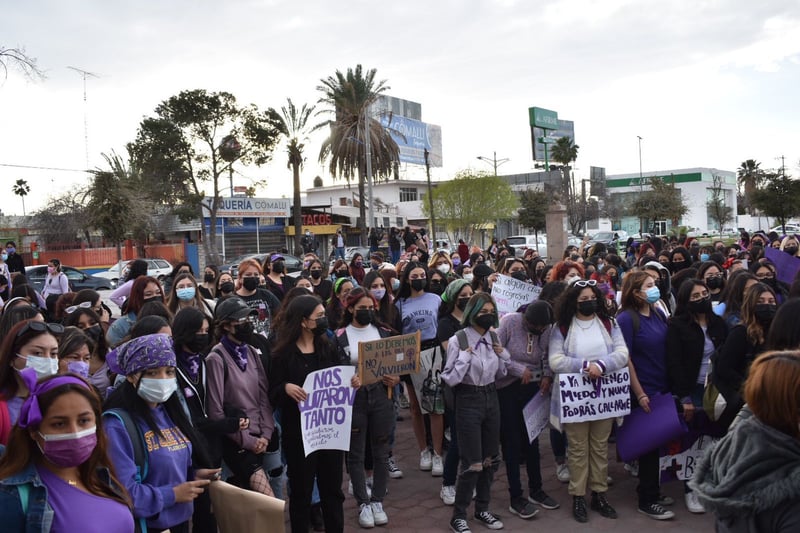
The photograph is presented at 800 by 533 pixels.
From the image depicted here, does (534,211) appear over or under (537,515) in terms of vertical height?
over

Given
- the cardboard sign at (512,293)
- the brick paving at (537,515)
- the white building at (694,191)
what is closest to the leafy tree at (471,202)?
the white building at (694,191)

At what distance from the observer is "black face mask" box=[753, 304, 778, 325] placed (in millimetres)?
4934

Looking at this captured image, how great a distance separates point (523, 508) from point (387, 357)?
1721mm

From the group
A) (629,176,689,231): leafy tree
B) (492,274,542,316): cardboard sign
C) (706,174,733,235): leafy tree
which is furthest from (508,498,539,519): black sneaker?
(706,174,733,235): leafy tree

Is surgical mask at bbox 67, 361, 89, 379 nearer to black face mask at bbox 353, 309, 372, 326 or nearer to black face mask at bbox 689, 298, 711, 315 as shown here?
black face mask at bbox 353, 309, 372, 326

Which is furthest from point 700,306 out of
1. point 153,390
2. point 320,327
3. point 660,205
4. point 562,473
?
point 660,205

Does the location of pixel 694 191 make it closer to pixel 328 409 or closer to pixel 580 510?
pixel 580 510

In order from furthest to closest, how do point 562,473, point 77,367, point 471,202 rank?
point 471,202, point 562,473, point 77,367

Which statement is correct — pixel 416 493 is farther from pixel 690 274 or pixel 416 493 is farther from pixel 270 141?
pixel 270 141

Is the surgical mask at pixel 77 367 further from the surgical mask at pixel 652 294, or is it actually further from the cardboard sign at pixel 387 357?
the surgical mask at pixel 652 294

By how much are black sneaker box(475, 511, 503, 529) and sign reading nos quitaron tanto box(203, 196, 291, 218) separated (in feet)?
129

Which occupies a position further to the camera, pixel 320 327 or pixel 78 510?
pixel 320 327

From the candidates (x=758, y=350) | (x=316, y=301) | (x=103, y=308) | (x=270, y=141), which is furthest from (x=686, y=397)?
(x=270, y=141)

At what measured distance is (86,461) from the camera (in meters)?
2.75
